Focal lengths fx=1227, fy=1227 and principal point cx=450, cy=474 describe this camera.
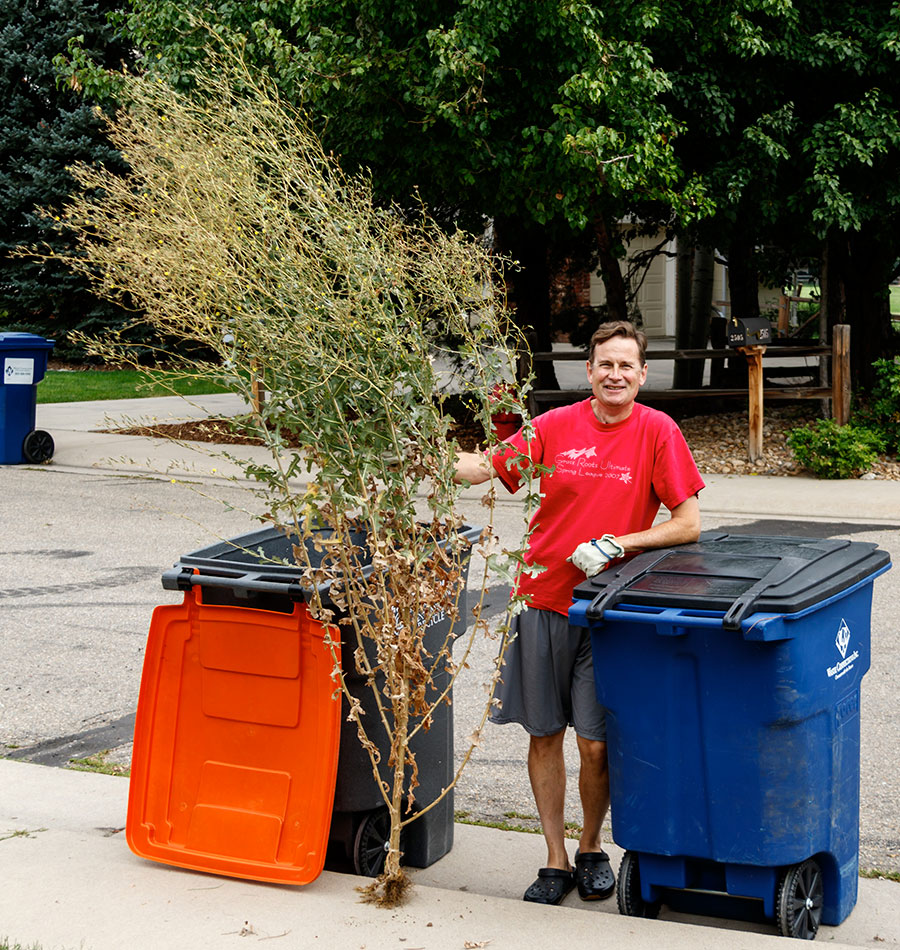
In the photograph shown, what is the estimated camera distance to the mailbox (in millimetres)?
13008

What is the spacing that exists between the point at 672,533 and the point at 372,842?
53.6 inches

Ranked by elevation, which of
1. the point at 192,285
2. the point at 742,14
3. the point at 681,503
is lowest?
the point at 681,503

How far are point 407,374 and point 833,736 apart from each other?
60.3 inches

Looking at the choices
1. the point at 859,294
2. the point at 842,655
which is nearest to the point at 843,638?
the point at 842,655

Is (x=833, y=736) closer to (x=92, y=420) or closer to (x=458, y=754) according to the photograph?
(x=458, y=754)

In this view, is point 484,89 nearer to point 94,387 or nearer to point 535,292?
point 535,292

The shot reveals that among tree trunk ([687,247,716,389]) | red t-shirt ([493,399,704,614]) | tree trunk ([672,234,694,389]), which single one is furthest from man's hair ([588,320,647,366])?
tree trunk ([672,234,694,389])

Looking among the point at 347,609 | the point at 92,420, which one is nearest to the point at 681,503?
the point at 347,609

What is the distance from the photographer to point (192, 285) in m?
3.50

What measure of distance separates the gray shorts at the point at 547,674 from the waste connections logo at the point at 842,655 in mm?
742

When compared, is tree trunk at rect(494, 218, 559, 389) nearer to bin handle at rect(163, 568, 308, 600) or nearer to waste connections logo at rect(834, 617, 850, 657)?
bin handle at rect(163, 568, 308, 600)

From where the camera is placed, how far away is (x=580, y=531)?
12.6ft

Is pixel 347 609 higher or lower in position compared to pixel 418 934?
higher

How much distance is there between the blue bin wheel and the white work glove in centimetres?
103
